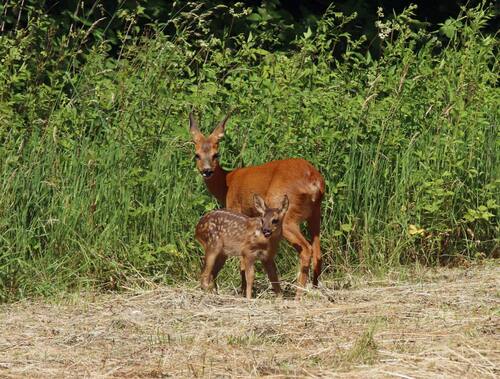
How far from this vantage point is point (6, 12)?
43.6 feet

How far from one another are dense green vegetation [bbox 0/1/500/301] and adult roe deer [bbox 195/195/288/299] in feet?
1.13

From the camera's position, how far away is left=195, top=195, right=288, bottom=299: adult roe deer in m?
9.15

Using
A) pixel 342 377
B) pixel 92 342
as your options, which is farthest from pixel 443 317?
pixel 92 342

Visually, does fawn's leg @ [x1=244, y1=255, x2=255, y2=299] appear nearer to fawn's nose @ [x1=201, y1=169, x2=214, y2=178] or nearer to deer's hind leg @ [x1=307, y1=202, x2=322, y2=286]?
deer's hind leg @ [x1=307, y1=202, x2=322, y2=286]

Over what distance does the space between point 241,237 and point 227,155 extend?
1592mm

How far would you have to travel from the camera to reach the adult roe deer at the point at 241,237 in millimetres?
9152

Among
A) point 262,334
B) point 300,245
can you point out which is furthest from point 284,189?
point 262,334

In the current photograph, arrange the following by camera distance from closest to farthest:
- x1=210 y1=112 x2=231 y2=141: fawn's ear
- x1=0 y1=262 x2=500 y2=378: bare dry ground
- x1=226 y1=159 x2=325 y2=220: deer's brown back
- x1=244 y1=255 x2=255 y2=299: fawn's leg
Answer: x1=0 y1=262 x2=500 y2=378: bare dry ground, x1=244 y1=255 x2=255 y2=299: fawn's leg, x1=226 y1=159 x2=325 y2=220: deer's brown back, x1=210 y1=112 x2=231 y2=141: fawn's ear

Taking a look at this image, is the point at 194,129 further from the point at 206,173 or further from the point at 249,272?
the point at 249,272

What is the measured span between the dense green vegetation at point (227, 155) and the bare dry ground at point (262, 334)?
0.72 metres

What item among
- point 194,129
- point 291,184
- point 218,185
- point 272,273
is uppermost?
point 194,129

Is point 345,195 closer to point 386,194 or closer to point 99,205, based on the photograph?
point 386,194

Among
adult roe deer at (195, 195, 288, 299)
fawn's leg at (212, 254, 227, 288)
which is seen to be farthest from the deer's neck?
fawn's leg at (212, 254, 227, 288)

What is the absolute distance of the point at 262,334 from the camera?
293 inches
